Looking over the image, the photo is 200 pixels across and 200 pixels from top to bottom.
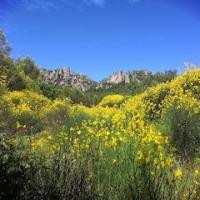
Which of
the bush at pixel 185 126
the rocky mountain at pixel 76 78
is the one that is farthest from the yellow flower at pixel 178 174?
the rocky mountain at pixel 76 78

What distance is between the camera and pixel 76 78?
72188 millimetres

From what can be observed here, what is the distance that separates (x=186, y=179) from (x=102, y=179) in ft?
3.25

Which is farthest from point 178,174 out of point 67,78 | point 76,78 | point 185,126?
point 76,78

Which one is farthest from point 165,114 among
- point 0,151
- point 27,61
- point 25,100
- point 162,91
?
point 27,61

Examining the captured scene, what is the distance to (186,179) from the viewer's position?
6766 millimetres

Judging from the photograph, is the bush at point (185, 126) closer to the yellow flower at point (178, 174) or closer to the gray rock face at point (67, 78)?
the yellow flower at point (178, 174)

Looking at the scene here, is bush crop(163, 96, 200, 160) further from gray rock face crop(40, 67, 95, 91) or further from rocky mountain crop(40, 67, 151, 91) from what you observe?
gray rock face crop(40, 67, 95, 91)

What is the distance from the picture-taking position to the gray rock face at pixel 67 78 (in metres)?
68.9

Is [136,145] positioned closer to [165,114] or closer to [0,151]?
[0,151]

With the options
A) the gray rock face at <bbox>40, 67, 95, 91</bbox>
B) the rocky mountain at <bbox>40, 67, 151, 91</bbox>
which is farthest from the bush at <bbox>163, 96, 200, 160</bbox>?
the gray rock face at <bbox>40, 67, 95, 91</bbox>

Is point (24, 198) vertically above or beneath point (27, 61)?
beneath

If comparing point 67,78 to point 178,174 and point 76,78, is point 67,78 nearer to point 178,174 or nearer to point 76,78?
point 76,78

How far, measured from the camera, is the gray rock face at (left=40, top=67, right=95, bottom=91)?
68.9 meters

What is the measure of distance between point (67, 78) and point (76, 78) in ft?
4.33
